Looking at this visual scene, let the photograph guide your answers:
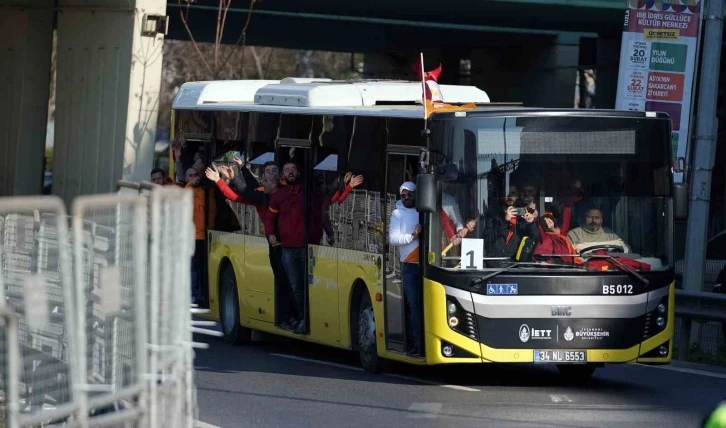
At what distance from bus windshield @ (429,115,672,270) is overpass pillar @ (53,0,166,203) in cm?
856

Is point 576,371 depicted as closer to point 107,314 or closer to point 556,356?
point 556,356

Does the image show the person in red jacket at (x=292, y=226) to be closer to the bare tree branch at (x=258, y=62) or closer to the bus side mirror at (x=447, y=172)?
the bus side mirror at (x=447, y=172)

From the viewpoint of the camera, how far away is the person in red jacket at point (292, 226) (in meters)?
15.8

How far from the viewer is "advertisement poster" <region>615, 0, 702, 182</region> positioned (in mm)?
17047

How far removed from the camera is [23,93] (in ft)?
80.7

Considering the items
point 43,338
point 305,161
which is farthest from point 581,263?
point 43,338

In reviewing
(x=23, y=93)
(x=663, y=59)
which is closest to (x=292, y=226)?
(x=663, y=59)

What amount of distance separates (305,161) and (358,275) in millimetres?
1675

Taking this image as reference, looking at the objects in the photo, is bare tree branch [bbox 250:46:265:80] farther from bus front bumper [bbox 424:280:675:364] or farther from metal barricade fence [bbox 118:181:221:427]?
metal barricade fence [bbox 118:181:221:427]

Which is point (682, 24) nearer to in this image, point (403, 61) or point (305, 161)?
point (305, 161)

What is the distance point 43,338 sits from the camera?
24.0ft

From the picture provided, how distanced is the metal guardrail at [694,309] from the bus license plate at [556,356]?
341 centimetres

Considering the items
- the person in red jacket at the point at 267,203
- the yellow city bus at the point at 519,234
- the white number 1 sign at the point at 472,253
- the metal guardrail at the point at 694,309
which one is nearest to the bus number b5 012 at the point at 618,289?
the yellow city bus at the point at 519,234

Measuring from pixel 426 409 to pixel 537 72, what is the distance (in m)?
27.1
